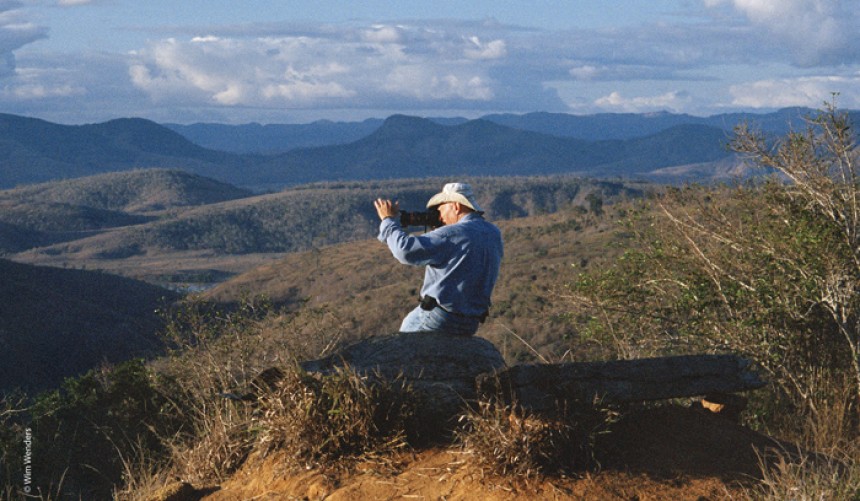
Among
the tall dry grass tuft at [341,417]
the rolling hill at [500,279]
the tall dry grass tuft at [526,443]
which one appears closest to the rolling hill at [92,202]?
the rolling hill at [500,279]

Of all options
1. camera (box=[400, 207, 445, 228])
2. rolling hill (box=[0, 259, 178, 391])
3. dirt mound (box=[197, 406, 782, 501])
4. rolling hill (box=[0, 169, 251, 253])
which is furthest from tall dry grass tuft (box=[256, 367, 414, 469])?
rolling hill (box=[0, 169, 251, 253])

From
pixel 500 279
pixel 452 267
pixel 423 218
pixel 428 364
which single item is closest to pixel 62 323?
pixel 500 279

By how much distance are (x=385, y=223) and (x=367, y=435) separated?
4.99 ft

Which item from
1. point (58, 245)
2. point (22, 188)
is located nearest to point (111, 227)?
point (58, 245)

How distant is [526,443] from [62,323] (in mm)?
57485

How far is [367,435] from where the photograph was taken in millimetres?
5031

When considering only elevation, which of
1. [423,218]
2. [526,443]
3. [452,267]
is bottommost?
[526,443]

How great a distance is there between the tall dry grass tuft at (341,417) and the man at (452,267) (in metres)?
0.95

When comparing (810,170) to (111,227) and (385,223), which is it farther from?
(111,227)

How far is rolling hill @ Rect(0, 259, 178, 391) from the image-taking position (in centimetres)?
4962

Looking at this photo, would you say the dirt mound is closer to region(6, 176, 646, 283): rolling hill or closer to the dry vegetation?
the dry vegetation

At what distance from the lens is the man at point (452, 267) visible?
5.85 meters

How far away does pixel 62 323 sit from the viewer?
5681 centimetres

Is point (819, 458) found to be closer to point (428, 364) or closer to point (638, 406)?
point (638, 406)
